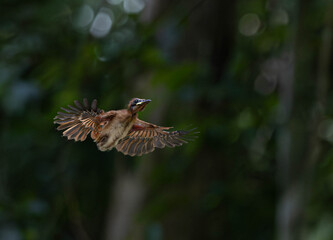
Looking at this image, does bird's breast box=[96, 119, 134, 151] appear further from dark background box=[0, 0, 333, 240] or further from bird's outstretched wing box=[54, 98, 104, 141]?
dark background box=[0, 0, 333, 240]

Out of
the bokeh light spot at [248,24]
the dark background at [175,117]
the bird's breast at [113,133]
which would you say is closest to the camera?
the bird's breast at [113,133]

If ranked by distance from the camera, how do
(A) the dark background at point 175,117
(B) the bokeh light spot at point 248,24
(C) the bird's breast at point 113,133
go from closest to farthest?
(C) the bird's breast at point 113,133
(A) the dark background at point 175,117
(B) the bokeh light spot at point 248,24

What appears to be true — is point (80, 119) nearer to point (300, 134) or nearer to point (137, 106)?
point (137, 106)

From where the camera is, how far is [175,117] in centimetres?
297

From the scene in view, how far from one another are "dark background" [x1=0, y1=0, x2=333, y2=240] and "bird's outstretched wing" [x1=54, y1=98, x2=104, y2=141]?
0.87 m

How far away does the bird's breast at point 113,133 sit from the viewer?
0.58 meters

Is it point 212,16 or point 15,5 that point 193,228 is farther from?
point 15,5

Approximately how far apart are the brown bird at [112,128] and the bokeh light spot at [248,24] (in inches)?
152

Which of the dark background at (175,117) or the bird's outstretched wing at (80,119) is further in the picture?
the dark background at (175,117)

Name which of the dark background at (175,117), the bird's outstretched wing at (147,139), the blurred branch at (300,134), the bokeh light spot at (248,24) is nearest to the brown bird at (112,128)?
the bird's outstretched wing at (147,139)

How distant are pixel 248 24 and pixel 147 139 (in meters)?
3.96

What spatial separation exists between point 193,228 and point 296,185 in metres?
1.10

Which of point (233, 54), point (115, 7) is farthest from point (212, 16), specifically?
point (115, 7)

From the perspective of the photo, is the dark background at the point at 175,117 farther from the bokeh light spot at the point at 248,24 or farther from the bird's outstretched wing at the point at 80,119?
the bird's outstretched wing at the point at 80,119
